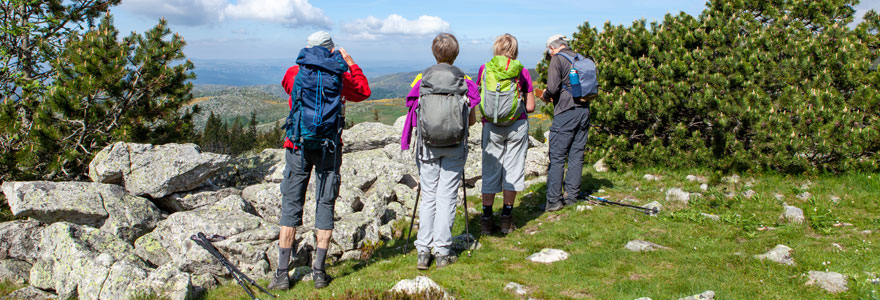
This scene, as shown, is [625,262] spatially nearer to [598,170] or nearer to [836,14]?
[598,170]

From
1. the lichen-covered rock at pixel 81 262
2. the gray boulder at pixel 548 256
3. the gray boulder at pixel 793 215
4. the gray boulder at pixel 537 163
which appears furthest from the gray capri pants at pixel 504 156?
the gray boulder at pixel 537 163

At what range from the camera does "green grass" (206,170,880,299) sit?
5699 millimetres

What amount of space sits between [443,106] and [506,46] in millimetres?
1917

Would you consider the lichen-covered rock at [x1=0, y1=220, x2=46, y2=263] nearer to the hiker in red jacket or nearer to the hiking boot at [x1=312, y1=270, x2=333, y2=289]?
the hiker in red jacket

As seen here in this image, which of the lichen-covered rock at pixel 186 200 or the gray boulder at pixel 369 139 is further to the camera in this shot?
the gray boulder at pixel 369 139

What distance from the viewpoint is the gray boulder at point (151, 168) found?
10852 millimetres

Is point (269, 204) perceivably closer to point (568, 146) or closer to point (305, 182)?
point (305, 182)

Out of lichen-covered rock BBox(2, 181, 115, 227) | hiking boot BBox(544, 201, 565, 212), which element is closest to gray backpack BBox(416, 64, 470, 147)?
hiking boot BBox(544, 201, 565, 212)

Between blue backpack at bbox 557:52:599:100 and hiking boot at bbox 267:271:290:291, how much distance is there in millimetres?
5765

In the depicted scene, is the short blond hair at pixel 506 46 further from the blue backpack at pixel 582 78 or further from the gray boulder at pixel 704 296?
the gray boulder at pixel 704 296

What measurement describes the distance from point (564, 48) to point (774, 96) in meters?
5.90

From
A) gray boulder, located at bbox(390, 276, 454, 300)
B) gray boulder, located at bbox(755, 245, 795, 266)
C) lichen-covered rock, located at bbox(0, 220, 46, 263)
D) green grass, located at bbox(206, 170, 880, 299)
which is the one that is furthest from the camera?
lichen-covered rock, located at bbox(0, 220, 46, 263)

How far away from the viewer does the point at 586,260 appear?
6883 millimetres

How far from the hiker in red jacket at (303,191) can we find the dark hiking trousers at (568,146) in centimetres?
425
